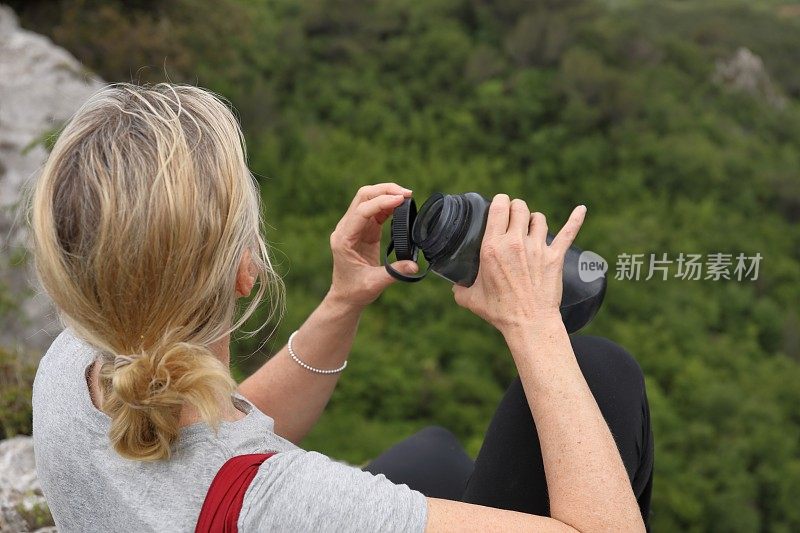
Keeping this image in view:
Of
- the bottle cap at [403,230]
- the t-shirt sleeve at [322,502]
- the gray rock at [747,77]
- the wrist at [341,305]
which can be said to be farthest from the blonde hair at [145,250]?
the gray rock at [747,77]

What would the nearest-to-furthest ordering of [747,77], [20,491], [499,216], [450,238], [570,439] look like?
[570,439]
[499,216]
[450,238]
[20,491]
[747,77]

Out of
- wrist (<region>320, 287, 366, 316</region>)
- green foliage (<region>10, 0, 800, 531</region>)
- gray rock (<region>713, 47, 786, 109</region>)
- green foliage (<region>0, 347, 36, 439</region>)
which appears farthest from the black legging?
gray rock (<region>713, 47, 786, 109</region>)

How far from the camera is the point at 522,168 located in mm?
7645

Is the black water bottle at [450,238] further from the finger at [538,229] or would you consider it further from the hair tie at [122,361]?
the hair tie at [122,361]

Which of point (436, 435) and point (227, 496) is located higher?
point (227, 496)

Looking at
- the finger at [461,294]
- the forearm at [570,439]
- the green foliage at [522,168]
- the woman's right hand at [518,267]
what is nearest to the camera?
the forearm at [570,439]

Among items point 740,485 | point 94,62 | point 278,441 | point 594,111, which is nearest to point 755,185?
point 594,111

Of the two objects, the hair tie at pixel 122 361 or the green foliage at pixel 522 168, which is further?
the green foliage at pixel 522 168

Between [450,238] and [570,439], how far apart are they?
0.42 metres

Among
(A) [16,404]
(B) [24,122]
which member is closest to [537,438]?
(A) [16,404]

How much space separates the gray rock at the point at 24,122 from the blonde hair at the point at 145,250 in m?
2.52

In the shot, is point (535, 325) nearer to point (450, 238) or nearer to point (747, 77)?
point (450, 238)

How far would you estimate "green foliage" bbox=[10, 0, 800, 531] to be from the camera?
18.1 ft

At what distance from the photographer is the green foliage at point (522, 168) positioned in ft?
18.1
